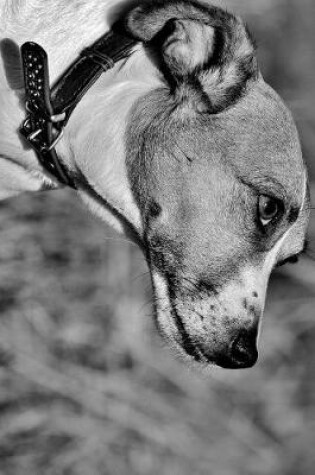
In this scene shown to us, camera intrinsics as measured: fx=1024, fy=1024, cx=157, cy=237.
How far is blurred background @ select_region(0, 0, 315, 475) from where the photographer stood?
6.00m

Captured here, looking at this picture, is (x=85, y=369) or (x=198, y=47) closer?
(x=198, y=47)

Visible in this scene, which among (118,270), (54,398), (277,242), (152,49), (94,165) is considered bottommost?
(54,398)

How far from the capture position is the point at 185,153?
3.54m

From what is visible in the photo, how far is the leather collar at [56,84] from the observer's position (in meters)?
3.30

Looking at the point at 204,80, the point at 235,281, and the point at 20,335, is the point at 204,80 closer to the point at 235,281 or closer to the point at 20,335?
the point at 235,281

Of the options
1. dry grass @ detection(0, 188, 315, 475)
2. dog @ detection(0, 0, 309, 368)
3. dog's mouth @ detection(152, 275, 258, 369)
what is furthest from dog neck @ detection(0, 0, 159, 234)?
dry grass @ detection(0, 188, 315, 475)

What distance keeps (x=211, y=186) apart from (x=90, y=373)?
277 centimetres

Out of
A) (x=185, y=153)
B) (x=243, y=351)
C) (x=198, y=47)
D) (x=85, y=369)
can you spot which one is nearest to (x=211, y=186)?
(x=185, y=153)

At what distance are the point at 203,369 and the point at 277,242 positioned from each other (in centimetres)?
54

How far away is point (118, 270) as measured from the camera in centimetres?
612

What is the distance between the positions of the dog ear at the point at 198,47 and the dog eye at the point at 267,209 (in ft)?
1.17

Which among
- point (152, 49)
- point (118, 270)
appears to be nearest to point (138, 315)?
point (118, 270)

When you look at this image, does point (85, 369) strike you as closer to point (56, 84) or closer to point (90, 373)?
point (90, 373)

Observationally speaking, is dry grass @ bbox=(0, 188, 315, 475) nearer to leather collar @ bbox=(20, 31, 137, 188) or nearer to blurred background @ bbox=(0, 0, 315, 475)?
blurred background @ bbox=(0, 0, 315, 475)
